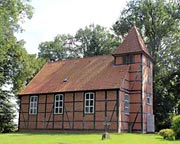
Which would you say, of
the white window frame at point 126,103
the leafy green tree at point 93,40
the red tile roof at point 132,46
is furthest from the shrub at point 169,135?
the leafy green tree at point 93,40

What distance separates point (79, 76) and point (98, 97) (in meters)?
4.38

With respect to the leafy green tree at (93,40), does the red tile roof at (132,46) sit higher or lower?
lower

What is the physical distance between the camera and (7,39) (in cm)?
2583

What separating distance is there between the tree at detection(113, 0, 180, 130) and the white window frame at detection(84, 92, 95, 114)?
11.4m

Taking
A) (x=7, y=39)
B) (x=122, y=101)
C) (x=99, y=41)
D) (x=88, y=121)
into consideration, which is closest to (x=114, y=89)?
(x=122, y=101)

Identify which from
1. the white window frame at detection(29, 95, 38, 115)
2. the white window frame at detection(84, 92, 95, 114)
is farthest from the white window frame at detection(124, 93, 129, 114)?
the white window frame at detection(29, 95, 38, 115)

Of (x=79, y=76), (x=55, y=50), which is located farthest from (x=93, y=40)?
(x=79, y=76)

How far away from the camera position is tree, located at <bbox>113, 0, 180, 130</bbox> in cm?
3894

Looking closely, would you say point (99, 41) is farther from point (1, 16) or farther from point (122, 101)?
point (1, 16)

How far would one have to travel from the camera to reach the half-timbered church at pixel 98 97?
28.8 meters

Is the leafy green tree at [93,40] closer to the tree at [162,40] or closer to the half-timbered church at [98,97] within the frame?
the tree at [162,40]

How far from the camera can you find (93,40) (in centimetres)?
5109

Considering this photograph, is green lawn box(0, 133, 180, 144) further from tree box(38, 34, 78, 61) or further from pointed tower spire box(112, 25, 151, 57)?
tree box(38, 34, 78, 61)

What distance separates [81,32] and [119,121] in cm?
2739
